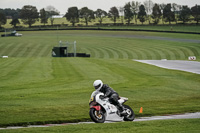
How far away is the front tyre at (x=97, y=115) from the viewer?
13.5 metres

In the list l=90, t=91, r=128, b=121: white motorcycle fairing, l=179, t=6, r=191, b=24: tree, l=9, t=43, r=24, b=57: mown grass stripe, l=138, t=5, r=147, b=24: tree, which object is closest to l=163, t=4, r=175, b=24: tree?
l=179, t=6, r=191, b=24: tree

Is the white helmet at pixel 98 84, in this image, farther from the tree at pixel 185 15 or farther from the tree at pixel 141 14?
the tree at pixel 141 14

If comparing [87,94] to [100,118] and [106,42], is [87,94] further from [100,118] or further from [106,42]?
A: [106,42]

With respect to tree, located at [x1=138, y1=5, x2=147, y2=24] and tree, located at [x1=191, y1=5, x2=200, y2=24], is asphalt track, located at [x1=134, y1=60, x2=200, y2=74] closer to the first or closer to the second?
tree, located at [x1=191, y1=5, x2=200, y2=24]

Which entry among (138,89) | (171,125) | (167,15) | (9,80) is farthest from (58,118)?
(167,15)

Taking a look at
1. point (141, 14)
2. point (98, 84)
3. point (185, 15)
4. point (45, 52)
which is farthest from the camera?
point (141, 14)

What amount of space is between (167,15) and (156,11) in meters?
12.5

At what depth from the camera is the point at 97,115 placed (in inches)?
538

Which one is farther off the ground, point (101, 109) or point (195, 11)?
point (195, 11)

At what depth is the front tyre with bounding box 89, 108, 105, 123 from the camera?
13508 mm

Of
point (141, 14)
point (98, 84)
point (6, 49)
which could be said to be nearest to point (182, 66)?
point (98, 84)

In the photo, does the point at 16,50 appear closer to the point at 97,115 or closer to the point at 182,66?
the point at 182,66

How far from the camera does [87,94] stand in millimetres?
21969

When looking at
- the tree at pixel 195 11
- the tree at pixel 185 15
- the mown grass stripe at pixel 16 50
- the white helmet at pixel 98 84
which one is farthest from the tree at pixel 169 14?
the white helmet at pixel 98 84
